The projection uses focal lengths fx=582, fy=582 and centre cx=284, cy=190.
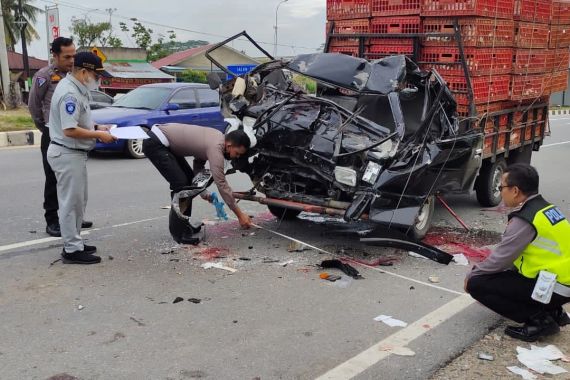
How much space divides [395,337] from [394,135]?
7.50 ft

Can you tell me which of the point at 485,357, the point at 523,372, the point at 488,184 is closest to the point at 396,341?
the point at 485,357

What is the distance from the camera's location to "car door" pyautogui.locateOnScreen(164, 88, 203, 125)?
478 inches

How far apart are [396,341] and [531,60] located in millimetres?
6025

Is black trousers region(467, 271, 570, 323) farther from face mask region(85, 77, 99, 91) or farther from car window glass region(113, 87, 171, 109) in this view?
car window glass region(113, 87, 171, 109)

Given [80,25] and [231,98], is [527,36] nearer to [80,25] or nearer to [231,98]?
[231,98]

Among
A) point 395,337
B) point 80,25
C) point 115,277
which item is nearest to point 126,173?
point 115,277

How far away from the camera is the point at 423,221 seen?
6.14 m

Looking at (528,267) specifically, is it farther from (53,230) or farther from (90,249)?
(53,230)

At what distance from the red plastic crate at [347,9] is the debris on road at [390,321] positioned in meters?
4.96

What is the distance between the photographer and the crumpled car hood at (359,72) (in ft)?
19.0

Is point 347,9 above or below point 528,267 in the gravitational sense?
above

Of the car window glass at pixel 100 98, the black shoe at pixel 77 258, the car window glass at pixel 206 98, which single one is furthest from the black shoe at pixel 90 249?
the car window glass at pixel 100 98

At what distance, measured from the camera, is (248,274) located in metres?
5.00

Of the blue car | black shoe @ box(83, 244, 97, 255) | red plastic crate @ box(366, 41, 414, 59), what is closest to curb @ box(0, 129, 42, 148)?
the blue car
